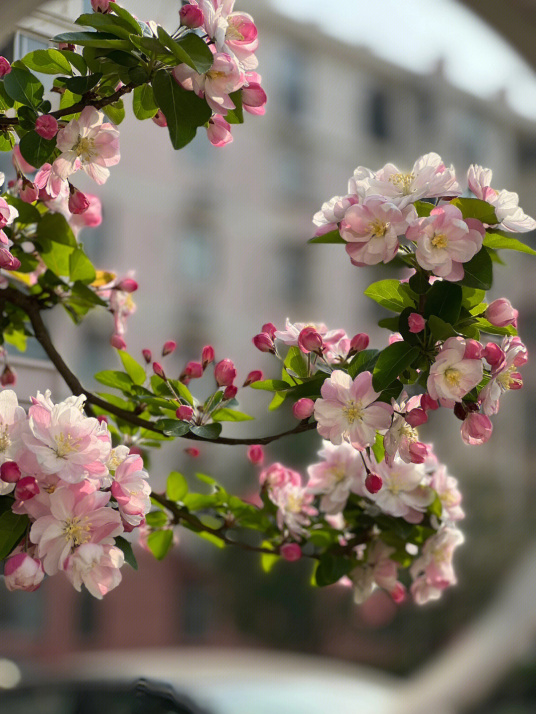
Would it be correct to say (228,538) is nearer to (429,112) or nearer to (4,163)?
(4,163)

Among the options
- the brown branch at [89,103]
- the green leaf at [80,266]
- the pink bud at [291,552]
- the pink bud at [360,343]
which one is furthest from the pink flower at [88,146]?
the pink bud at [291,552]

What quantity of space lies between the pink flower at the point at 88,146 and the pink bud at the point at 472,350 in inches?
12.0

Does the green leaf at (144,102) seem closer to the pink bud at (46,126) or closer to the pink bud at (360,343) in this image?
the pink bud at (46,126)

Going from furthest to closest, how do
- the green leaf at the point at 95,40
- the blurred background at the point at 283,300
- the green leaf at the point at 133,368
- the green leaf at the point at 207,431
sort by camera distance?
the blurred background at the point at 283,300
the green leaf at the point at 133,368
the green leaf at the point at 207,431
the green leaf at the point at 95,40

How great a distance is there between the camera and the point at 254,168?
11266 mm

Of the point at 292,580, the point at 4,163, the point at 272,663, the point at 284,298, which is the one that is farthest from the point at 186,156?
the point at 4,163

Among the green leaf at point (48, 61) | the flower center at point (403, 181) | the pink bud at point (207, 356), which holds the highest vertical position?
the flower center at point (403, 181)

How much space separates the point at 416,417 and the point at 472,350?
2.4 inches

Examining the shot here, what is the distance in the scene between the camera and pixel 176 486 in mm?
812

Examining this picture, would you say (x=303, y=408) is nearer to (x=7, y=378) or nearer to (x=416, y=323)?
(x=416, y=323)

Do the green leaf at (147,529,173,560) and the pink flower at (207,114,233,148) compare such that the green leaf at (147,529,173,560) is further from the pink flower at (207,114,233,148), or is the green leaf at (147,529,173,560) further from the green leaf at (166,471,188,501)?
the pink flower at (207,114,233,148)

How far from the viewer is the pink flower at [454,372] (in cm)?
56

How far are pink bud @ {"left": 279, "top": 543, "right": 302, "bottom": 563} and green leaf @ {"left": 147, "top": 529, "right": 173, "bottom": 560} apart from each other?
0.11 meters

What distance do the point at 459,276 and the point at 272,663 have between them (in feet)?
31.8
